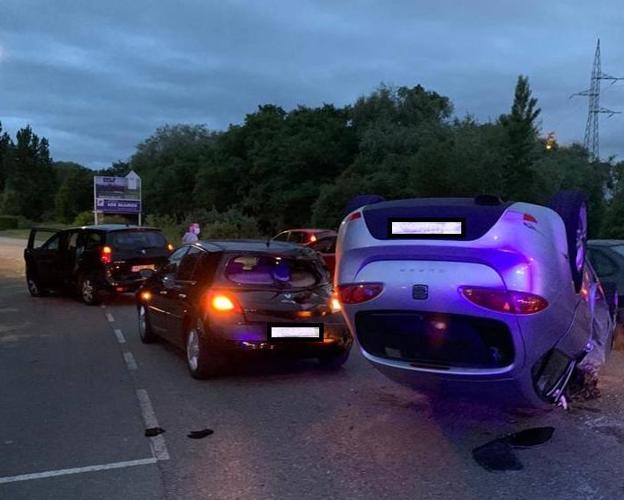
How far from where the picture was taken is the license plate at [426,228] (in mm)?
4430

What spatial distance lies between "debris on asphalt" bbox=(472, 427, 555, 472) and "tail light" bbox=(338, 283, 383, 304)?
134 centimetres

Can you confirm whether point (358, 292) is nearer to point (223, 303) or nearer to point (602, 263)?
point (223, 303)

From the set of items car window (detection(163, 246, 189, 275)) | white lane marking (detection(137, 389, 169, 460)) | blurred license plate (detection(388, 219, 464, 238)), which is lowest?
white lane marking (detection(137, 389, 169, 460))

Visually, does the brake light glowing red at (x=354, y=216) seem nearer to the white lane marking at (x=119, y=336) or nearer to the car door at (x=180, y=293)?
the car door at (x=180, y=293)

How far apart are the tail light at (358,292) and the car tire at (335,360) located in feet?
8.62

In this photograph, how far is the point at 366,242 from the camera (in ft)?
15.5

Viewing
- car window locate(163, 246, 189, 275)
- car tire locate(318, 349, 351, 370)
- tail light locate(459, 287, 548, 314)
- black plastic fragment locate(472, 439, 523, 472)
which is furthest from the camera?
car window locate(163, 246, 189, 275)

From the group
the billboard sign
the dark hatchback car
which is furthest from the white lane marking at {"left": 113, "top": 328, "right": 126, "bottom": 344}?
the billboard sign

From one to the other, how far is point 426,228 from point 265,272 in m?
2.94

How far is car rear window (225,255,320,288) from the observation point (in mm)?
7086

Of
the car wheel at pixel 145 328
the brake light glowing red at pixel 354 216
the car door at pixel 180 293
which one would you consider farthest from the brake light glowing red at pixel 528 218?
the car wheel at pixel 145 328

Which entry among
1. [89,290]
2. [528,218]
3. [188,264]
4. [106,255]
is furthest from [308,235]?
[528,218]

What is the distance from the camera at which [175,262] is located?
858 centimetres

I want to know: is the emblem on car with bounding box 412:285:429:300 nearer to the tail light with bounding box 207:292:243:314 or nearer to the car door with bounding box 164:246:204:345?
the tail light with bounding box 207:292:243:314
